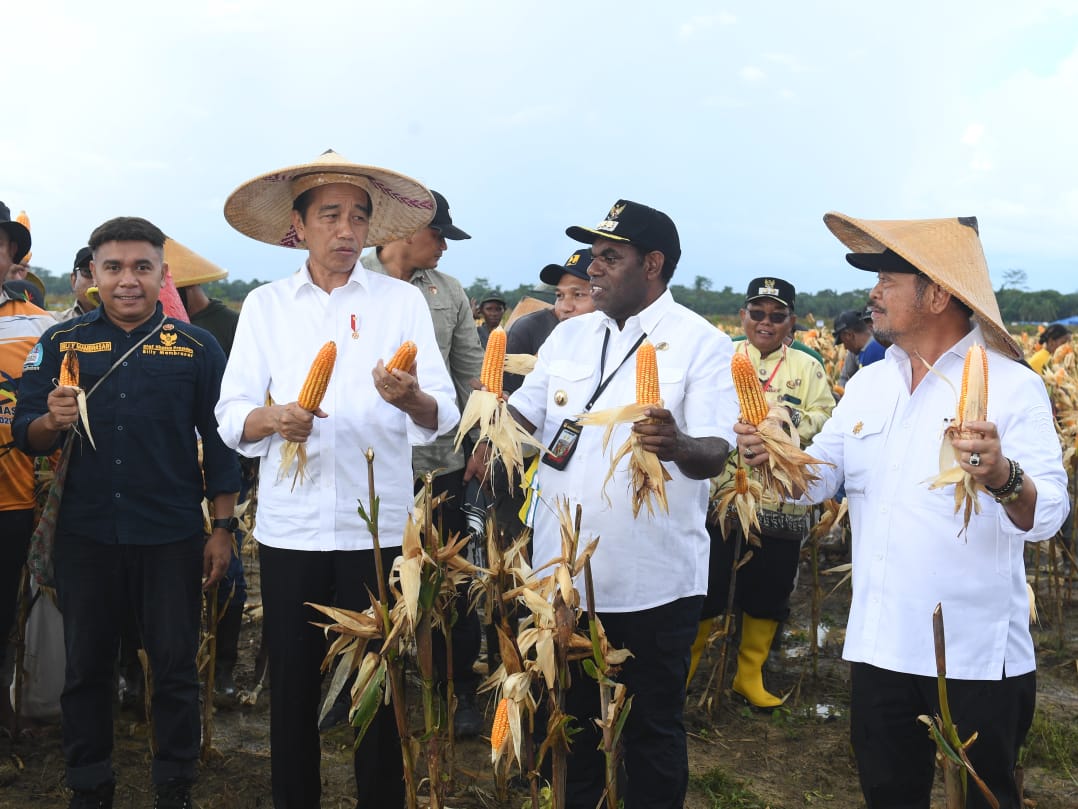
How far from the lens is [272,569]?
10.8 feet

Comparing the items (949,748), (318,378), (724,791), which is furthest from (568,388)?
(724,791)

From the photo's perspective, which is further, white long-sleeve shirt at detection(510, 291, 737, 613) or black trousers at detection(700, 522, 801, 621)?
black trousers at detection(700, 522, 801, 621)

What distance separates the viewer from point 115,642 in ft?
12.1

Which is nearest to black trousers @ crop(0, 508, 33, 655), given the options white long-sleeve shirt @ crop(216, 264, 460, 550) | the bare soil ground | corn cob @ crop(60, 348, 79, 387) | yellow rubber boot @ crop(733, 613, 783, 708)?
the bare soil ground

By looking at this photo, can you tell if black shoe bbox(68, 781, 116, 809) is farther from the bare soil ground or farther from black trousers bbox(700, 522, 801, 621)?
black trousers bbox(700, 522, 801, 621)

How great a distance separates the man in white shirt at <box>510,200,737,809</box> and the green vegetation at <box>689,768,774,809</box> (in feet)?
3.54

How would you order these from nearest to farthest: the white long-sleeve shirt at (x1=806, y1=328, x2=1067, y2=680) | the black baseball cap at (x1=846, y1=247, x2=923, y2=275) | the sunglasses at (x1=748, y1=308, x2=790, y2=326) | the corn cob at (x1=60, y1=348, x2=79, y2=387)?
the white long-sleeve shirt at (x1=806, y1=328, x2=1067, y2=680) < the black baseball cap at (x1=846, y1=247, x2=923, y2=275) < the corn cob at (x1=60, y1=348, x2=79, y2=387) < the sunglasses at (x1=748, y1=308, x2=790, y2=326)

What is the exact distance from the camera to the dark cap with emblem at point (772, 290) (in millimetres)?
5703

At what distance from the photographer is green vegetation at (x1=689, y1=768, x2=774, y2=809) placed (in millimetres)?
4188

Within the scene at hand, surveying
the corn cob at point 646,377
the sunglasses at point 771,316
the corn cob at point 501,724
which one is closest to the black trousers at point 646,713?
the corn cob at point 501,724

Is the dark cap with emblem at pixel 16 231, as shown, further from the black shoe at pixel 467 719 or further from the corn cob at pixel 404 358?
the black shoe at pixel 467 719

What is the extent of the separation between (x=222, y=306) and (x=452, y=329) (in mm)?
1544

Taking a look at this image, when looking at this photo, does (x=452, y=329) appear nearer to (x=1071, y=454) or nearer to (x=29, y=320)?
(x=29, y=320)

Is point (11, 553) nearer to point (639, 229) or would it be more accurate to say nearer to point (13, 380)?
point (13, 380)
